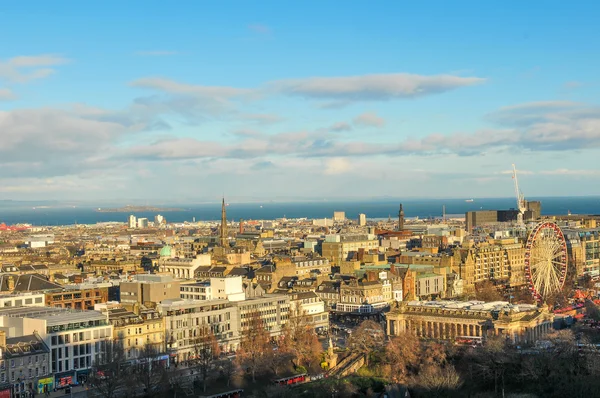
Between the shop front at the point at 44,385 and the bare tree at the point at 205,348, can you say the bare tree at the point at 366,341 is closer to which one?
the bare tree at the point at 205,348

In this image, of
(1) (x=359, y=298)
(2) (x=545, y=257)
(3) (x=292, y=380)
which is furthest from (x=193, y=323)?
(2) (x=545, y=257)

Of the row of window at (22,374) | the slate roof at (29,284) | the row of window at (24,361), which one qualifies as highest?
the slate roof at (29,284)

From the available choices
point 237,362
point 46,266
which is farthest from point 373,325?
point 46,266

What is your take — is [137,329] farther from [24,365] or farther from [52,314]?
[24,365]

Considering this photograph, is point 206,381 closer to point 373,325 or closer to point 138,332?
point 138,332

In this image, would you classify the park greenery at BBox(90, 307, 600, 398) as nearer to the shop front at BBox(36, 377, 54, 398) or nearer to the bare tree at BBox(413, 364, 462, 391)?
the bare tree at BBox(413, 364, 462, 391)

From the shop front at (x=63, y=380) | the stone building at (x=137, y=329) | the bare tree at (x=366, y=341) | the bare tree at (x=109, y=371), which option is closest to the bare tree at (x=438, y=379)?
the bare tree at (x=366, y=341)

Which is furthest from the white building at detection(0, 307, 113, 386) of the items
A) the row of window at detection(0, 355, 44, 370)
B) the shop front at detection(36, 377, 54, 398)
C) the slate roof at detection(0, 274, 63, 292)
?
the slate roof at detection(0, 274, 63, 292)
